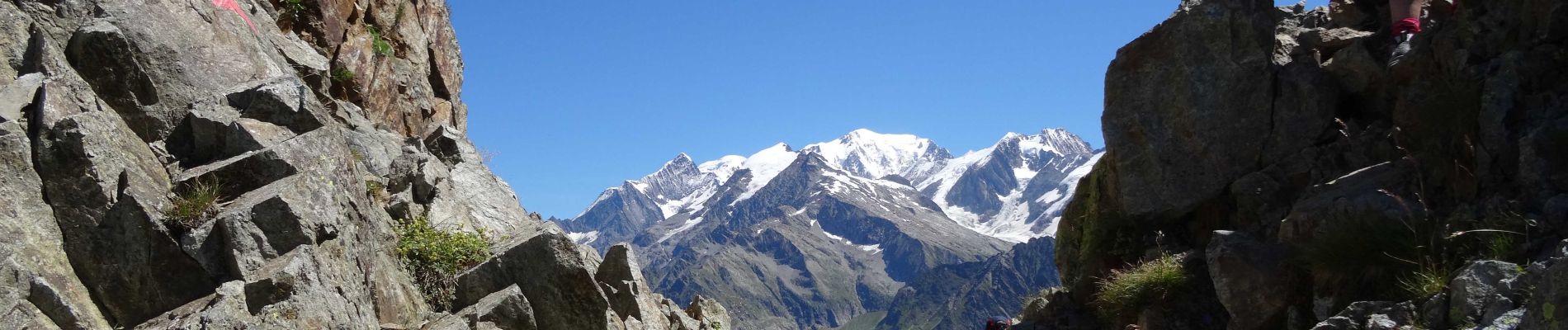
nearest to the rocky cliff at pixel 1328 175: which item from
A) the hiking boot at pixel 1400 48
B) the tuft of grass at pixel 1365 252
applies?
the tuft of grass at pixel 1365 252

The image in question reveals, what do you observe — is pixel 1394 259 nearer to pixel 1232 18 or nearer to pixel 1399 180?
pixel 1399 180

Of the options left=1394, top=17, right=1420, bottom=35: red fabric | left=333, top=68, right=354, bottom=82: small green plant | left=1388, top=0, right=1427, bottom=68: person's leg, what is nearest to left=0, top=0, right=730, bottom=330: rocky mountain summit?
left=333, top=68, right=354, bottom=82: small green plant

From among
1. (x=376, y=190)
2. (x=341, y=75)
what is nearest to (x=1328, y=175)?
(x=376, y=190)

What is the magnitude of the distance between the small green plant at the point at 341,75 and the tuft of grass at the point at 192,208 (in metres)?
9.95

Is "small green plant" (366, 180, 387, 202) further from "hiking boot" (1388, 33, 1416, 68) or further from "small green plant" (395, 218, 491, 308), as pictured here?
"hiking boot" (1388, 33, 1416, 68)

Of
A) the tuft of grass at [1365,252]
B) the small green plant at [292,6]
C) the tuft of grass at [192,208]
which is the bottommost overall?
the tuft of grass at [1365,252]

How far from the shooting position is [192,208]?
12203 mm

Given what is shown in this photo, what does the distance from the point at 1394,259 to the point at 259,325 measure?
12.9m

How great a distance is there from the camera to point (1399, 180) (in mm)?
13391

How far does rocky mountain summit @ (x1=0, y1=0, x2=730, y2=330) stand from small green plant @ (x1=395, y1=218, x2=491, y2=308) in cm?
8

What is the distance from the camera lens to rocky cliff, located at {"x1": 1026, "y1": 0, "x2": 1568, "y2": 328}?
36.0ft

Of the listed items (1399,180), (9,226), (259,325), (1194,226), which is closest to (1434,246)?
(1399,180)

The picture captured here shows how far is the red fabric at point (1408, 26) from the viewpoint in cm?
1603

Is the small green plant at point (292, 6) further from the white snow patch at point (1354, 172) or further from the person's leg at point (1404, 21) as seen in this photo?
the person's leg at point (1404, 21)
